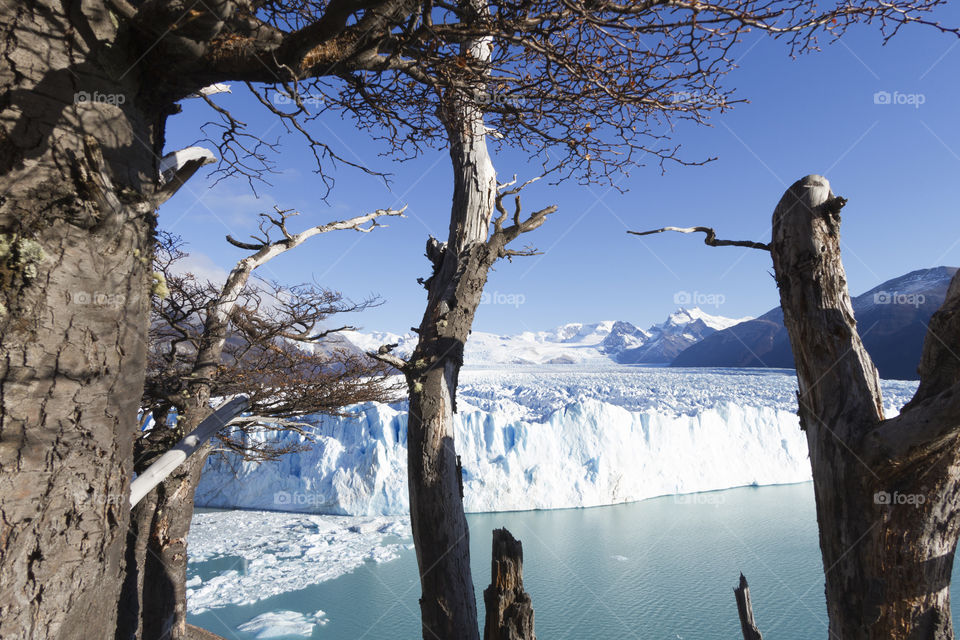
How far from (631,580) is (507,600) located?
876 cm

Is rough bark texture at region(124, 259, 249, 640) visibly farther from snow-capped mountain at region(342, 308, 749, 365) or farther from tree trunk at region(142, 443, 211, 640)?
snow-capped mountain at region(342, 308, 749, 365)

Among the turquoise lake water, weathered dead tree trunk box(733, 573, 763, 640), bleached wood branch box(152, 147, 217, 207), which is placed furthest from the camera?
the turquoise lake water

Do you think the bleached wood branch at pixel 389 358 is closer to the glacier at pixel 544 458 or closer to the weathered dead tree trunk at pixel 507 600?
the weathered dead tree trunk at pixel 507 600

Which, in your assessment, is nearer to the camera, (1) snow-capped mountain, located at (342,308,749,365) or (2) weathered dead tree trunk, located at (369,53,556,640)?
(2) weathered dead tree trunk, located at (369,53,556,640)

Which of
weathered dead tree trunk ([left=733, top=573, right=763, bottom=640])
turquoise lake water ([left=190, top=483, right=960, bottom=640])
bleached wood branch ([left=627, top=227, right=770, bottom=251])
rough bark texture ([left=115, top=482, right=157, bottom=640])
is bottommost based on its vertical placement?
turquoise lake water ([left=190, top=483, right=960, bottom=640])

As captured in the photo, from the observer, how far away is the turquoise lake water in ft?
27.3

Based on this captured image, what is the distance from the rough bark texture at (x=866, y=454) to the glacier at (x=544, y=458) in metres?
12.0

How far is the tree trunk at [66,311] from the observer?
1128mm

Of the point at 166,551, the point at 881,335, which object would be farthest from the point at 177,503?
the point at 881,335

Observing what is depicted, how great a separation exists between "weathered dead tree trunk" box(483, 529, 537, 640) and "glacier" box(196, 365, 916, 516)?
11207mm

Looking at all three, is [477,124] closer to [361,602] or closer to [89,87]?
[89,87]

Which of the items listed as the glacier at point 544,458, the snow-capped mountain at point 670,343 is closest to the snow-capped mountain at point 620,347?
the snow-capped mountain at point 670,343

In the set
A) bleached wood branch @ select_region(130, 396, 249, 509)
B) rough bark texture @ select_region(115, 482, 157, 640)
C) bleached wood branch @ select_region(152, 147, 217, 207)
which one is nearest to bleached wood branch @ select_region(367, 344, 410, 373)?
bleached wood branch @ select_region(130, 396, 249, 509)

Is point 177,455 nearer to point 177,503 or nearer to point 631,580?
point 177,503
